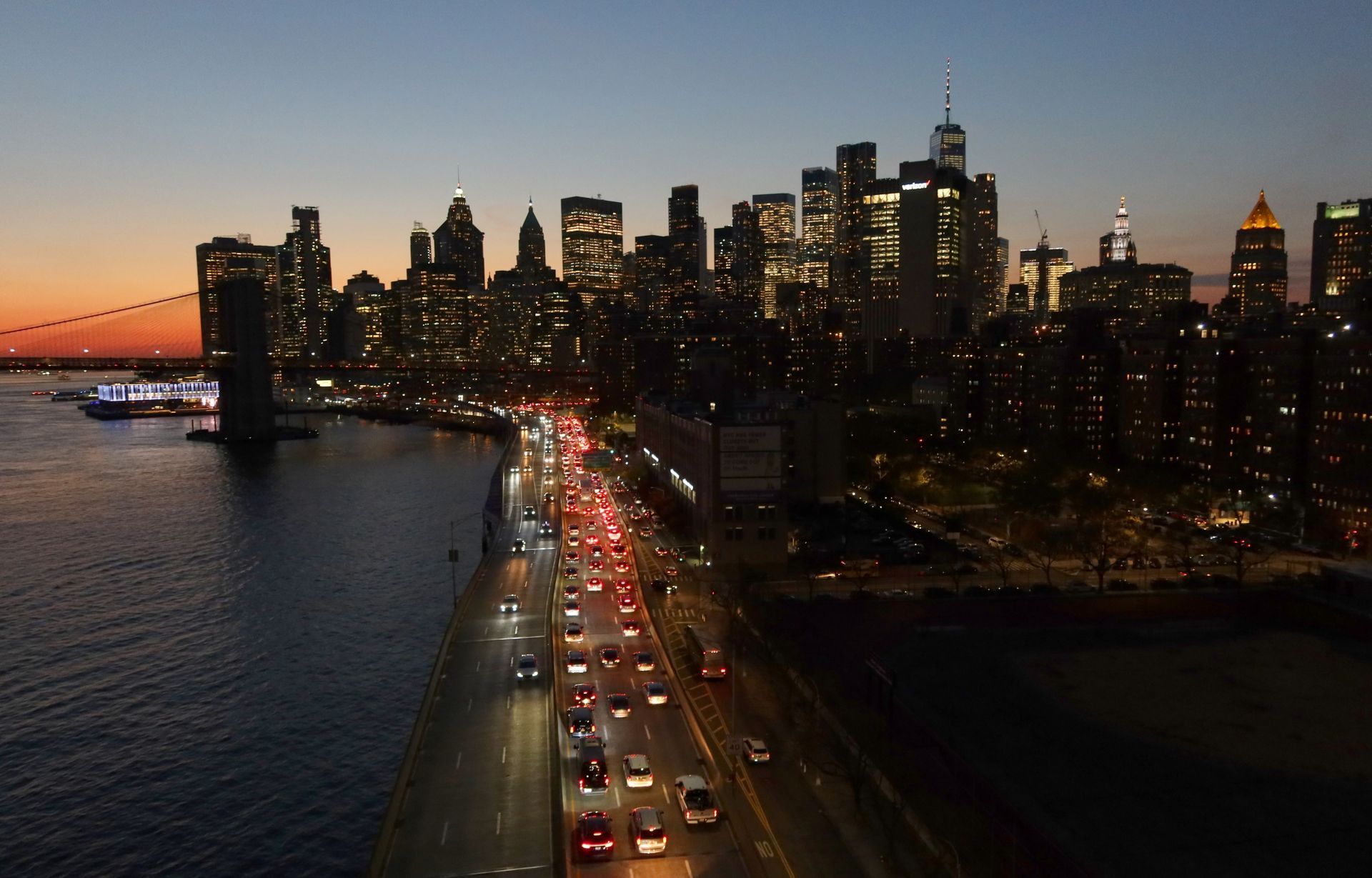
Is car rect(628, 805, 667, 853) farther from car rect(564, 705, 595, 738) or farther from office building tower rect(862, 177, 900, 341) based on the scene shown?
office building tower rect(862, 177, 900, 341)

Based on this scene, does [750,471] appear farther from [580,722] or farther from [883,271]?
[883,271]

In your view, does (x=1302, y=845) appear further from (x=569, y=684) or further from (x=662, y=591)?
(x=662, y=591)

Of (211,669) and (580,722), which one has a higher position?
(580,722)

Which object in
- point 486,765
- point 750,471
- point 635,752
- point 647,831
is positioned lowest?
point 635,752


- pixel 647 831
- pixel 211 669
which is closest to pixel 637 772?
pixel 647 831

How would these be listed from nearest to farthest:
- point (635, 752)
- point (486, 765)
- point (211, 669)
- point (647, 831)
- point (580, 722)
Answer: point (647, 831), point (486, 765), point (635, 752), point (580, 722), point (211, 669)

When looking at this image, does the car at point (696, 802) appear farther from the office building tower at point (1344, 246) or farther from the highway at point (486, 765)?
the office building tower at point (1344, 246)

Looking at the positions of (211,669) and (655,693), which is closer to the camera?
(655,693)

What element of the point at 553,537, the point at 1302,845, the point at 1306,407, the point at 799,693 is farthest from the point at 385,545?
the point at 1306,407
